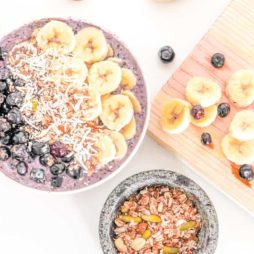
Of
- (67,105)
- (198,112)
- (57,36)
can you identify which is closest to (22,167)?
(67,105)

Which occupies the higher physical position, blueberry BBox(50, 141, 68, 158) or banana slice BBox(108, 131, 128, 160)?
banana slice BBox(108, 131, 128, 160)

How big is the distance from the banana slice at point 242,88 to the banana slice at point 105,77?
0.23 meters

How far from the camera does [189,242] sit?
4.90 ft

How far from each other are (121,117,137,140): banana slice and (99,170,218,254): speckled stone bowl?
0.29 ft

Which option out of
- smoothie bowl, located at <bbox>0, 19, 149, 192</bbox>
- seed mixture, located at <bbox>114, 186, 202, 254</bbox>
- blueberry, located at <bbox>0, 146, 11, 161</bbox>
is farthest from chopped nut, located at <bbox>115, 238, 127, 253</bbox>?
blueberry, located at <bbox>0, 146, 11, 161</bbox>

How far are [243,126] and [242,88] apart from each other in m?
0.07

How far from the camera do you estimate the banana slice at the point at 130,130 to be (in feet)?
4.56

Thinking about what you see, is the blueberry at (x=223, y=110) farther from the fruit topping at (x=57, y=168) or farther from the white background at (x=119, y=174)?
the fruit topping at (x=57, y=168)

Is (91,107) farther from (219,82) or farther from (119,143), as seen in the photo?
(219,82)

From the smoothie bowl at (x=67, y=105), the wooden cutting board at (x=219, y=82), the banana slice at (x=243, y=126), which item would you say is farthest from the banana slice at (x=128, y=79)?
the banana slice at (x=243, y=126)

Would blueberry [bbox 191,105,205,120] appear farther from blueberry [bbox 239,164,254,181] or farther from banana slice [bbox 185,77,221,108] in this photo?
blueberry [bbox 239,164,254,181]

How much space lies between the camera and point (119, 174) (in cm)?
153

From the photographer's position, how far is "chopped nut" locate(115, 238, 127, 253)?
1.49 metres

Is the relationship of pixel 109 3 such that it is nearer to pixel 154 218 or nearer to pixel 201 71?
pixel 201 71
